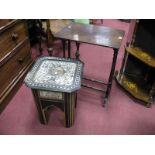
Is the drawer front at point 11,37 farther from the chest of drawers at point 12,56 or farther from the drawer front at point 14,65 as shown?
the drawer front at point 14,65

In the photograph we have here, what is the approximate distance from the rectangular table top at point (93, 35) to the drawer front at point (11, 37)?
20.5 inches

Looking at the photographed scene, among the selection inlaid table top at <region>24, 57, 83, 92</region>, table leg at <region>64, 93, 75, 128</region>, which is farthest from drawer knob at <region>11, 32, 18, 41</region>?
table leg at <region>64, 93, 75, 128</region>

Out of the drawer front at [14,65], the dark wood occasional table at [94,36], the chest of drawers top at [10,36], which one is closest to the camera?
the dark wood occasional table at [94,36]

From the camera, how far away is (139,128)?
1.57 metres

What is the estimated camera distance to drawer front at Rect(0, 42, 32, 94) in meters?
1.65

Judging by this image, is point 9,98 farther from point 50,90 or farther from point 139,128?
point 139,128

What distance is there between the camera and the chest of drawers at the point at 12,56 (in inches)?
62.3

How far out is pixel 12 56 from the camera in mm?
1739

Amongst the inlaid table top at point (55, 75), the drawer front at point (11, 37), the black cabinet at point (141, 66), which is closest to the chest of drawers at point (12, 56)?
the drawer front at point (11, 37)

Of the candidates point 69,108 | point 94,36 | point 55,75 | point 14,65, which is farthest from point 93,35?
point 14,65

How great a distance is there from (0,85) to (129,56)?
150cm

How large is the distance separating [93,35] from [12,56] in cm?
91

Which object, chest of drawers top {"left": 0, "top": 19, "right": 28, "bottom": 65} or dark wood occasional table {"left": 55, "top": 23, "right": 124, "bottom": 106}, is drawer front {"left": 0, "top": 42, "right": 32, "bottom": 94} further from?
dark wood occasional table {"left": 55, "top": 23, "right": 124, "bottom": 106}

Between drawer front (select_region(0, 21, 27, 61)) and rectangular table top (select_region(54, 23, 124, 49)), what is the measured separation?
52 cm
